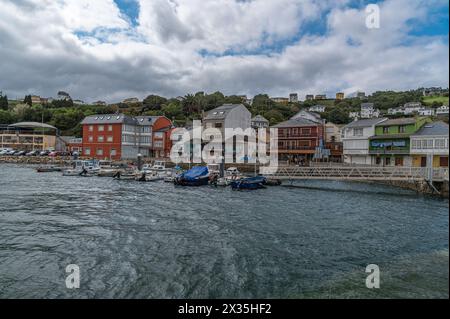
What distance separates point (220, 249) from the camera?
11148 mm

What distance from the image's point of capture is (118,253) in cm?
1066

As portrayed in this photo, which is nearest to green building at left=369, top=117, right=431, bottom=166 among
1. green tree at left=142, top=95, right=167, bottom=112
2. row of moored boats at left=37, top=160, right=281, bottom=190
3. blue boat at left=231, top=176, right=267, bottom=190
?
row of moored boats at left=37, top=160, right=281, bottom=190

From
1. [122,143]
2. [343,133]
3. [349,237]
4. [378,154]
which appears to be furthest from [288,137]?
[349,237]

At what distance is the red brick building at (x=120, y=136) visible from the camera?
62.2 metres

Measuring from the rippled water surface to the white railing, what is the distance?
29.1 ft

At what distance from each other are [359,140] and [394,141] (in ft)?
19.6

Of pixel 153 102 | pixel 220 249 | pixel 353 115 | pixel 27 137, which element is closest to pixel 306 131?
pixel 353 115

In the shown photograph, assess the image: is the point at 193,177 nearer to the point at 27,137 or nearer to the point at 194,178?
the point at 194,178

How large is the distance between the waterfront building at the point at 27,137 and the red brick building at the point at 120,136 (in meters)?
18.0

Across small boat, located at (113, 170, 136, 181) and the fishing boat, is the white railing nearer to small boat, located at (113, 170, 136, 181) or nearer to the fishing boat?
small boat, located at (113, 170, 136, 181)

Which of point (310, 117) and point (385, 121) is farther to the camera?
point (310, 117)

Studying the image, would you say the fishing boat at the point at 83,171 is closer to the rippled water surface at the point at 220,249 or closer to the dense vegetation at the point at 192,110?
the rippled water surface at the point at 220,249
